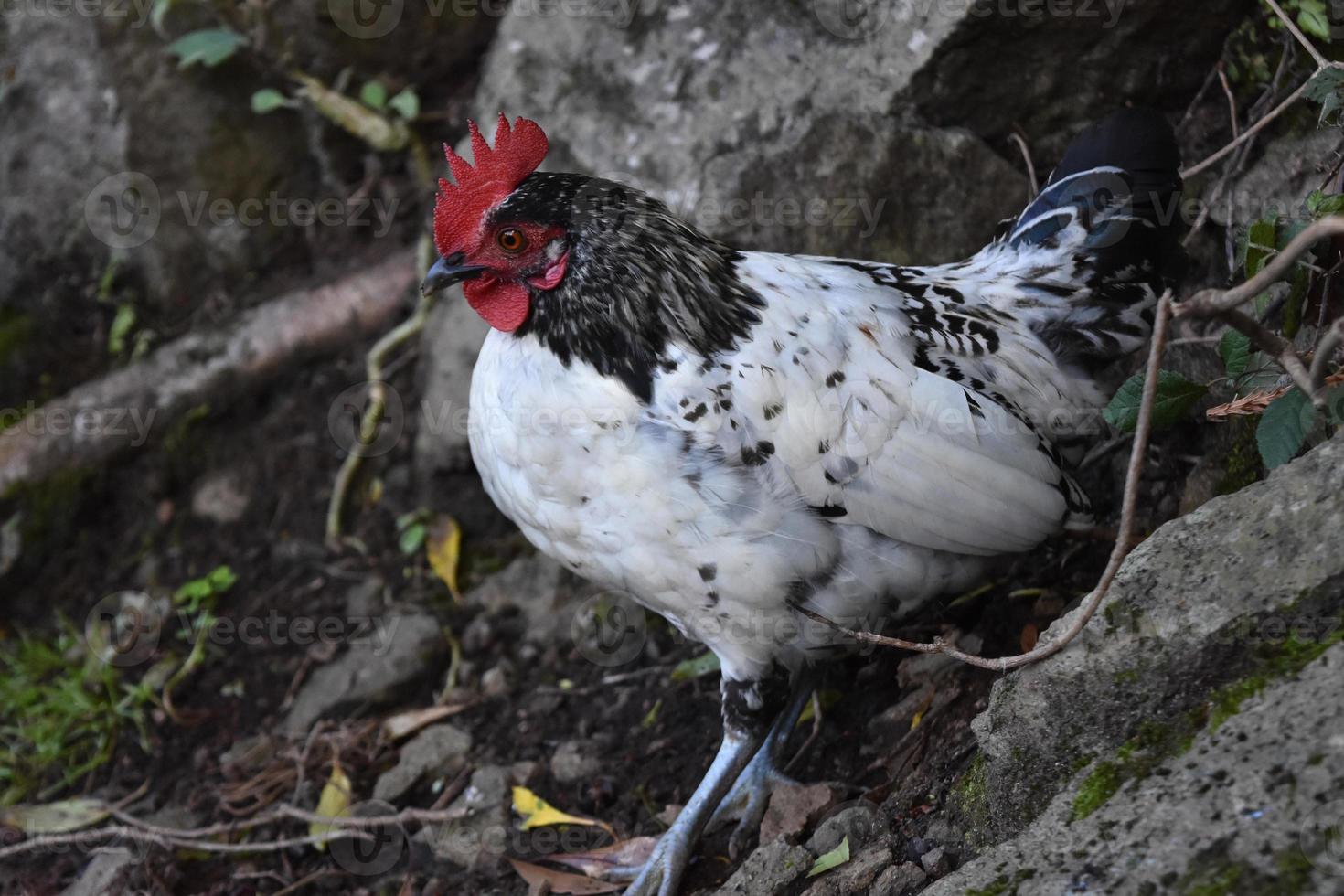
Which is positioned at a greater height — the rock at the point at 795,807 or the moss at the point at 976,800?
the moss at the point at 976,800

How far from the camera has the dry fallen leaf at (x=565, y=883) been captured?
2.82m

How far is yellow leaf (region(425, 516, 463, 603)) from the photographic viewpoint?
12.8 ft

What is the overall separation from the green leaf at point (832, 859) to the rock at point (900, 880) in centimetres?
17

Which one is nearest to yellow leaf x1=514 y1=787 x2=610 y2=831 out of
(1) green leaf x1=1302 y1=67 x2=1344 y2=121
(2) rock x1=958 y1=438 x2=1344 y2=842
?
(2) rock x1=958 y1=438 x2=1344 y2=842

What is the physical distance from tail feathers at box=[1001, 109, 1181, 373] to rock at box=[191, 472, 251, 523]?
121 inches

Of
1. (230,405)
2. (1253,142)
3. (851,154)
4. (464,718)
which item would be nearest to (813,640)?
(464,718)

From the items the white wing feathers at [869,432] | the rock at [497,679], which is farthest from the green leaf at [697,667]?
the white wing feathers at [869,432]

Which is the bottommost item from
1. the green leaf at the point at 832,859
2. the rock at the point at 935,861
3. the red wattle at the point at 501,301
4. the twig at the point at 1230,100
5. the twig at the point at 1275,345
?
the green leaf at the point at 832,859

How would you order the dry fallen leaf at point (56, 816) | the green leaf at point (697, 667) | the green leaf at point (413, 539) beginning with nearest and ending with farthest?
the green leaf at point (697, 667)
the dry fallen leaf at point (56, 816)
the green leaf at point (413, 539)

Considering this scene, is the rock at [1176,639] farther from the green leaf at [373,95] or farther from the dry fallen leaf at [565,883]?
the green leaf at [373,95]

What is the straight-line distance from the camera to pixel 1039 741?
79.7 inches

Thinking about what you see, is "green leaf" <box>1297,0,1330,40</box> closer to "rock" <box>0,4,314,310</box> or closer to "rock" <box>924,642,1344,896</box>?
"rock" <box>924,642,1344,896</box>

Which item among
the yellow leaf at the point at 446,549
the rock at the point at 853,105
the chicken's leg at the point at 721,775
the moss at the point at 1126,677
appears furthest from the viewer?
the yellow leaf at the point at 446,549

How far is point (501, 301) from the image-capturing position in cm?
266
